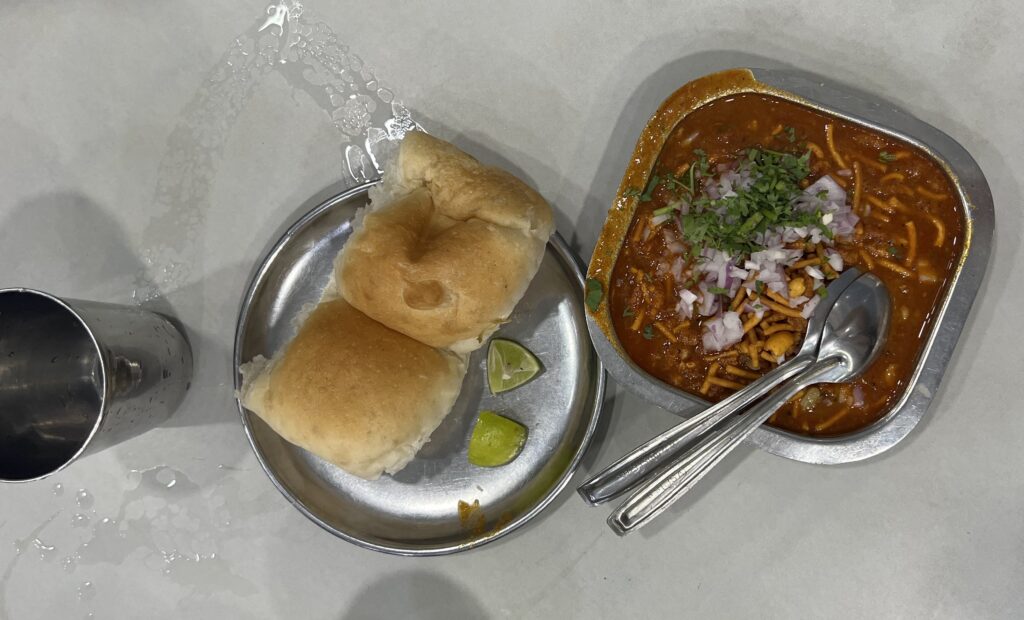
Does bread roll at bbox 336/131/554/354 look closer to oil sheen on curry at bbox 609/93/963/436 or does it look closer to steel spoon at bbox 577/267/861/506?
oil sheen on curry at bbox 609/93/963/436

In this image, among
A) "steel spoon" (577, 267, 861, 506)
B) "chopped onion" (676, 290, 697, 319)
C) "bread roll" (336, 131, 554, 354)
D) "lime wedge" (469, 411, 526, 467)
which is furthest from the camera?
"lime wedge" (469, 411, 526, 467)

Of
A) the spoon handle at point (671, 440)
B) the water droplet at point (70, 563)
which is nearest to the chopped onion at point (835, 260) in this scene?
the spoon handle at point (671, 440)

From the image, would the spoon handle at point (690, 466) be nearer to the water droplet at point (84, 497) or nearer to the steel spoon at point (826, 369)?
the steel spoon at point (826, 369)

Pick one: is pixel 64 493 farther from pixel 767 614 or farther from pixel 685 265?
pixel 767 614

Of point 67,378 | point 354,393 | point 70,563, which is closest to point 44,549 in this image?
point 70,563

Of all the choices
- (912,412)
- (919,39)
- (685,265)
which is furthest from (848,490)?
(919,39)

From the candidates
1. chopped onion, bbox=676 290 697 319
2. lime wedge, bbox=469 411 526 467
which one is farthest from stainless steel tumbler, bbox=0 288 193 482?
chopped onion, bbox=676 290 697 319

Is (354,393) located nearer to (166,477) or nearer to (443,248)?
(443,248)
